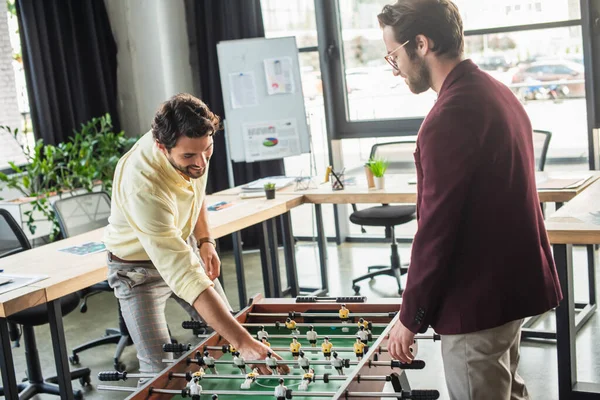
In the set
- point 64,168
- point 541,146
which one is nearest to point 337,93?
point 541,146

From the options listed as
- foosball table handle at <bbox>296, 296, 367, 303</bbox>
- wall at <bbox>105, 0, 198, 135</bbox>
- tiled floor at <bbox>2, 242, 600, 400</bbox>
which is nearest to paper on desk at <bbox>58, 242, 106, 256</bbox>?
tiled floor at <bbox>2, 242, 600, 400</bbox>

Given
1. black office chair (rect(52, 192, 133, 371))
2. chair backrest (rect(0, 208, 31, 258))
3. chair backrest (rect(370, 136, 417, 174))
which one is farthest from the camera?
chair backrest (rect(370, 136, 417, 174))

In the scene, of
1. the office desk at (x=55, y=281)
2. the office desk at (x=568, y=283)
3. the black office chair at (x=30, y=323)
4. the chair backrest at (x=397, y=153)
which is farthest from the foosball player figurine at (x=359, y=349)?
the chair backrest at (x=397, y=153)

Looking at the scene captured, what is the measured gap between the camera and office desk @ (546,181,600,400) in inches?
118

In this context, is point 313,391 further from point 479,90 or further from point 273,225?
point 273,225

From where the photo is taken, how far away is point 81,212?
14.9 ft

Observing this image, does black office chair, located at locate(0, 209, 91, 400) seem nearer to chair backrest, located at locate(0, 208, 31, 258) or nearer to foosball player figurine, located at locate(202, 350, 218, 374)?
chair backrest, located at locate(0, 208, 31, 258)

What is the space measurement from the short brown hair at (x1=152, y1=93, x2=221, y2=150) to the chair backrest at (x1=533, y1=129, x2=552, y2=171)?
2920 millimetres

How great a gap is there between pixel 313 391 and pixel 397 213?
119 inches

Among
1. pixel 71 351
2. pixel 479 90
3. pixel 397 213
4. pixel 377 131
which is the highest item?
pixel 479 90

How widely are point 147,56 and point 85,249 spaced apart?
3.18m

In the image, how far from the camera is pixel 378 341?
2.24 m

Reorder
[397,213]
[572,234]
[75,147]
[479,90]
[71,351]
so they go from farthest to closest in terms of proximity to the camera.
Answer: [75,147] < [397,213] < [71,351] < [572,234] < [479,90]

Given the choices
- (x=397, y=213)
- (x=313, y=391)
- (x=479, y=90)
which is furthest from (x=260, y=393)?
(x=397, y=213)
